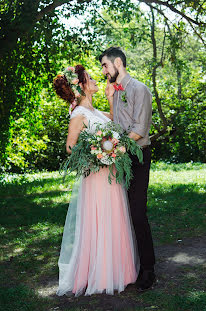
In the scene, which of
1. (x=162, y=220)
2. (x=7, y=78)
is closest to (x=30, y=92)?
(x=7, y=78)

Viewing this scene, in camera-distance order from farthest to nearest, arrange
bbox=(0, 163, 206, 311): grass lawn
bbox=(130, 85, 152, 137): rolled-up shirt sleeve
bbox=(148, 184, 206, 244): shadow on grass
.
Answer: bbox=(148, 184, 206, 244): shadow on grass, bbox=(130, 85, 152, 137): rolled-up shirt sleeve, bbox=(0, 163, 206, 311): grass lawn

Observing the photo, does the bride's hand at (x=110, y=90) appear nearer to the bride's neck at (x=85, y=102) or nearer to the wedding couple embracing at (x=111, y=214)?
the wedding couple embracing at (x=111, y=214)

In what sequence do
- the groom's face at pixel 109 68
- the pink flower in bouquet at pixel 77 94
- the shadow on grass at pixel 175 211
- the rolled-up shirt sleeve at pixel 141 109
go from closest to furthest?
the rolled-up shirt sleeve at pixel 141 109
the groom's face at pixel 109 68
the pink flower in bouquet at pixel 77 94
the shadow on grass at pixel 175 211

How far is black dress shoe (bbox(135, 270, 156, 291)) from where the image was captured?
12.3ft

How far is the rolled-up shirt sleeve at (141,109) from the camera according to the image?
3.68 m

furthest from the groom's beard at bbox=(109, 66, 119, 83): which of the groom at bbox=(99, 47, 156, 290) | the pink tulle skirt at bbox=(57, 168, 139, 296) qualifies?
the pink tulle skirt at bbox=(57, 168, 139, 296)

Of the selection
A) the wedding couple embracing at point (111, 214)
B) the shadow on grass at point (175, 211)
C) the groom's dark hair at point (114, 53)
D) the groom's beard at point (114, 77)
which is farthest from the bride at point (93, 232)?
the shadow on grass at point (175, 211)

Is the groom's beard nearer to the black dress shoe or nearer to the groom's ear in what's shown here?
the groom's ear

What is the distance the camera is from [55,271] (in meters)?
4.50

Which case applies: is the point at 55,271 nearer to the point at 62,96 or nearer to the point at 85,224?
the point at 85,224

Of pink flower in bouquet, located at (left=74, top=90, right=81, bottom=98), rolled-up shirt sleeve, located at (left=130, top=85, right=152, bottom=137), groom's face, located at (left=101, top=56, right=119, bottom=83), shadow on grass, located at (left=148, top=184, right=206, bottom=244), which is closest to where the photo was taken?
rolled-up shirt sleeve, located at (left=130, top=85, right=152, bottom=137)

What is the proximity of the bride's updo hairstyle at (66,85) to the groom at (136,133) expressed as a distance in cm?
26

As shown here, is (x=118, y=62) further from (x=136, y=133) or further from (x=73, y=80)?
(x=136, y=133)

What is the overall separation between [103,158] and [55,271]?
5.48 ft
